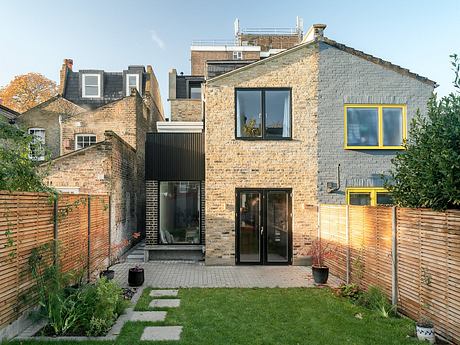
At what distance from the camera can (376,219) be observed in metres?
8.02

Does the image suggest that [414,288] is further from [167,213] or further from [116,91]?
[116,91]

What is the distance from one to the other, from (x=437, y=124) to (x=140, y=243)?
1397 centimetres

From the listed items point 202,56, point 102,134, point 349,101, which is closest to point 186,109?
point 102,134

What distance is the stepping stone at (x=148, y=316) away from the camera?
689 centimetres

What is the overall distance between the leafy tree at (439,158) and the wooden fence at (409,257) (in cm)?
29

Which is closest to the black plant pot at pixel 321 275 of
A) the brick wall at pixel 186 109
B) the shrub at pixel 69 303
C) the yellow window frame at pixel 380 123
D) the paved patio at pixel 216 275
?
the paved patio at pixel 216 275

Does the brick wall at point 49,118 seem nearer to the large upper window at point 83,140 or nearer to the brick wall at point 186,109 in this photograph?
the large upper window at point 83,140

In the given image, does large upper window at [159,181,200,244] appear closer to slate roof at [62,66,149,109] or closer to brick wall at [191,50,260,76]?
slate roof at [62,66,149,109]

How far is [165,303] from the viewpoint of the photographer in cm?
792

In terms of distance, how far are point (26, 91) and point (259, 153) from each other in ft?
93.2

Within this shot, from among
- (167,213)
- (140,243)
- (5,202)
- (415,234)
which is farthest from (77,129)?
(415,234)

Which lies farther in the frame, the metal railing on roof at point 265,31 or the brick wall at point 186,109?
the metal railing on roof at point 265,31

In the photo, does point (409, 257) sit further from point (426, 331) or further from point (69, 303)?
point (69, 303)

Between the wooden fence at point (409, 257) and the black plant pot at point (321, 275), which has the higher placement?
the wooden fence at point (409, 257)
